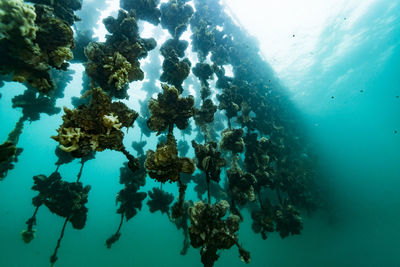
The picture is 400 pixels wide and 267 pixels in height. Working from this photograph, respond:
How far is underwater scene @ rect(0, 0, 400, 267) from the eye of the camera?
342 centimetres

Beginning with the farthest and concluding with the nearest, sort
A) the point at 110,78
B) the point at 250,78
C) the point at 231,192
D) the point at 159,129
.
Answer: the point at 250,78
the point at 231,192
the point at 159,129
the point at 110,78

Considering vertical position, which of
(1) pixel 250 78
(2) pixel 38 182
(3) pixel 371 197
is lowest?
(2) pixel 38 182

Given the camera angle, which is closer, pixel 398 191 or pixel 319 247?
pixel 319 247

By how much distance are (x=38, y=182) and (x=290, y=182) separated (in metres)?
11.0

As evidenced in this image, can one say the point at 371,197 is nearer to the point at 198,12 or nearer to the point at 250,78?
the point at 250,78

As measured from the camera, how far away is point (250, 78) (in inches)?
456

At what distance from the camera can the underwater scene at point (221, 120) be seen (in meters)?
3.42

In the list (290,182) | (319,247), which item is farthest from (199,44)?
(319,247)

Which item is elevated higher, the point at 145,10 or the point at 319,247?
the point at 145,10

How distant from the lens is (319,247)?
30000mm

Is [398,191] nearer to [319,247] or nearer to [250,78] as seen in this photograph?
[319,247]

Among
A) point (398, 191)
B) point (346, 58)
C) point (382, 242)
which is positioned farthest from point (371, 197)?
point (346, 58)

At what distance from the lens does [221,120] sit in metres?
18.8

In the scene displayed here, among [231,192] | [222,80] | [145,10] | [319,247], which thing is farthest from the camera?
[319,247]
